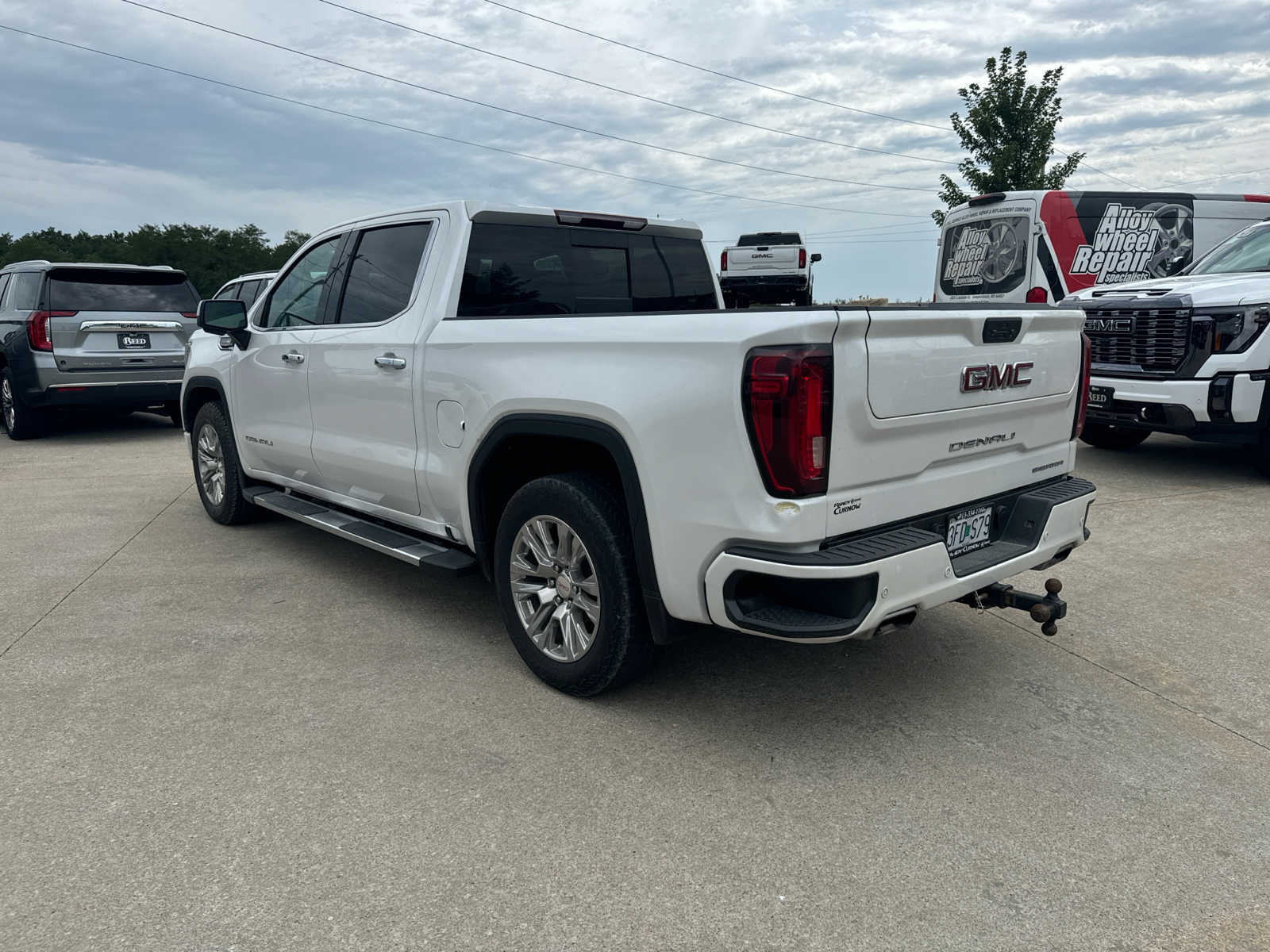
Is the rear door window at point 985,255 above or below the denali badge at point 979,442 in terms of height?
above

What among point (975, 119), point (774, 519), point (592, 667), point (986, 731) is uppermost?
point (975, 119)

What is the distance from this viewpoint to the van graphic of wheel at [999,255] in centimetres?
1141

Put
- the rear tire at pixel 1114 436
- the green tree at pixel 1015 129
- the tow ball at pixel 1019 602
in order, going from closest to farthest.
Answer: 1. the tow ball at pixel 1019 602
2. the rear tire at pixel 1114 436
3. the green tree at pixel 1015 129

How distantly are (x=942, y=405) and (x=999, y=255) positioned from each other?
31.1 feet

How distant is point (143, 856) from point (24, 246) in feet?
226

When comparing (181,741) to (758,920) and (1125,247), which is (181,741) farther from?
(1125,247)

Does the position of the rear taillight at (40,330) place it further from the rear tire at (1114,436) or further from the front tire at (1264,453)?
the front tire at (1264,453)

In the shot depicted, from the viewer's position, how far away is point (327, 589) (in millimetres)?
5062

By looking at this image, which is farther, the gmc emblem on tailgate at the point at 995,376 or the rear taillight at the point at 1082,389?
the rear taillight at the point at 1082,389

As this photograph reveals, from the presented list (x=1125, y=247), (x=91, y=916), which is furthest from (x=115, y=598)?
(x=1125, y=247)

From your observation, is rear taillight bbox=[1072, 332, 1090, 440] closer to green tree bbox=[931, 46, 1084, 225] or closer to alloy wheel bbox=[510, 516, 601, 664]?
alloy wheel bbox=[510, 516, 601, 664]

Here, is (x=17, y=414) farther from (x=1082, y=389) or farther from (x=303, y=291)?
(x=1082, y=389)

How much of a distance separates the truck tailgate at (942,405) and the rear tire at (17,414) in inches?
423

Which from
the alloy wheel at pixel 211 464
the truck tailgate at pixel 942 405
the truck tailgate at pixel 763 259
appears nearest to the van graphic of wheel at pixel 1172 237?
the truck tailgate at pixel 942 405
